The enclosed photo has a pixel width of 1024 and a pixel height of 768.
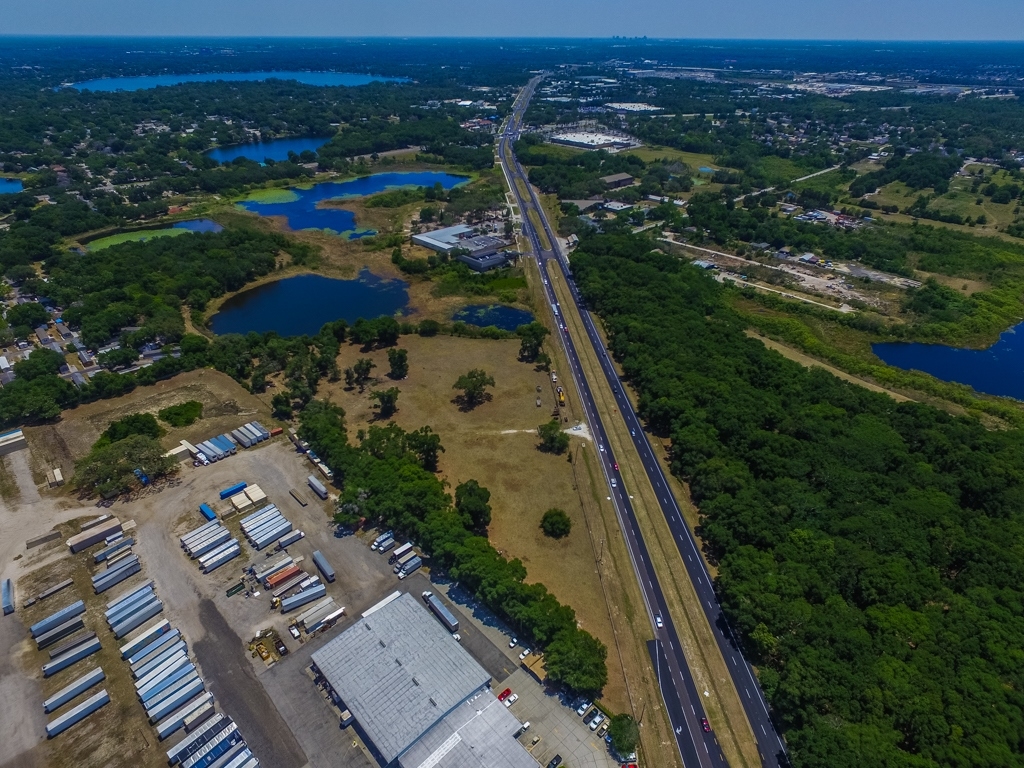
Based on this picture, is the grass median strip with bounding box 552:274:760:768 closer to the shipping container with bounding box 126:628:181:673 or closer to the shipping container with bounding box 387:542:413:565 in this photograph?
the shipping container with bounding box 387:542:413:565

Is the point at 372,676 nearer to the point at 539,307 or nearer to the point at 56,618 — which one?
the point at 56,618

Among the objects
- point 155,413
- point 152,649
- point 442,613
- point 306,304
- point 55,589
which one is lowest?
point 306,304

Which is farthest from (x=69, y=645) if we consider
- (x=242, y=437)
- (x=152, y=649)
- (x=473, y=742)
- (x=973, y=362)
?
(x=973, y=362)

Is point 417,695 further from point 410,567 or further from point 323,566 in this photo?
point 323,566

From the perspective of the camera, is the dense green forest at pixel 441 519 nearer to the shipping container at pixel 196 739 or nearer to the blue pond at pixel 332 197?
the shipping container at pixel 196 739

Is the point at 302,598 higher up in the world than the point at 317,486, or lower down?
higher up

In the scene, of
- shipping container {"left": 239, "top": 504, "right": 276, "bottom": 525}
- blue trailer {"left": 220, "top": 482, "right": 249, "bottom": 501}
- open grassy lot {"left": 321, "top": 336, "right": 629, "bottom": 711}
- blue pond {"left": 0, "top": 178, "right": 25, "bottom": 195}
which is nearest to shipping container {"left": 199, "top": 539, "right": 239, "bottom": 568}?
shipping container {"left": 239, "top": 504, "right": 276, "bottom": 525}

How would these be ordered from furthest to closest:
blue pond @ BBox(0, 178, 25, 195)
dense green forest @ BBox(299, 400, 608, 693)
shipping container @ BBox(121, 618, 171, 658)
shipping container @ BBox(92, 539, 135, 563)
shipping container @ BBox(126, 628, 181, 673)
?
blue pond @ BBox(0, 178, 25, 195) → shipping container @ BBox(92, 539, 135, 563) → shipping container @ BBox(121, 618, 171, 658) → shipping container @ BBox(126, 628, 181, 673) → dense green forest @ BBox(299, 400, 608, 693)
